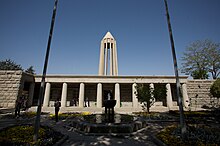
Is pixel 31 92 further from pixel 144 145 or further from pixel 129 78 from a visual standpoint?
Result: pixel 144 145

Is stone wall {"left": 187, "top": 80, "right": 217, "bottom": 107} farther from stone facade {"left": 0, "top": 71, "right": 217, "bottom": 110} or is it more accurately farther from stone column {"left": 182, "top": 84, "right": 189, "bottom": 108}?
stone column {"left": 182, "top": 84, "right": 189, "bottom": 108}

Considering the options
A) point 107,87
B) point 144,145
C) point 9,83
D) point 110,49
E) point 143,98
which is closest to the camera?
point 144,145

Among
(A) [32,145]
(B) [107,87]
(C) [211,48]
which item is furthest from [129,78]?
(C) [211,48]

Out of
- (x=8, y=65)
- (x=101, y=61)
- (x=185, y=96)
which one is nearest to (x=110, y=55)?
(x=101, y=61)

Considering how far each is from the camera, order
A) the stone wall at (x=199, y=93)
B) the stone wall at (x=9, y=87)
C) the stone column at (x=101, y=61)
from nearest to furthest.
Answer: the stone wall at (x=9, y=87) < the stone wall at (x=199, y=93) < the stone column at (x=101, y=61)

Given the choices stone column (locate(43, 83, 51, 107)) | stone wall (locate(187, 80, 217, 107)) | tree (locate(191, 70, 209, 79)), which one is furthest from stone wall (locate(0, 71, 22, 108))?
tree (locate(191, 70, 209, 79))

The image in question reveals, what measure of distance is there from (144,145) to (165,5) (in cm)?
777

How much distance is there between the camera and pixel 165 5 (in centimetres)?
762

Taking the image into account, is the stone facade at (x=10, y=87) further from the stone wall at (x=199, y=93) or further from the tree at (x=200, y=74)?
the tree at (x=200, y=74)

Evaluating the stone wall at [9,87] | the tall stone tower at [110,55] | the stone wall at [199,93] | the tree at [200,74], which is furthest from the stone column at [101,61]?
the tree at [200,74]

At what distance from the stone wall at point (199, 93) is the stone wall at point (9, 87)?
101 feet

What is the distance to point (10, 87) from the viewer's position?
748 inches

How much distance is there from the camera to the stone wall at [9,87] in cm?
1842

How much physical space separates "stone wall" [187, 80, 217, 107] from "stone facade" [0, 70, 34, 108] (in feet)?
100
